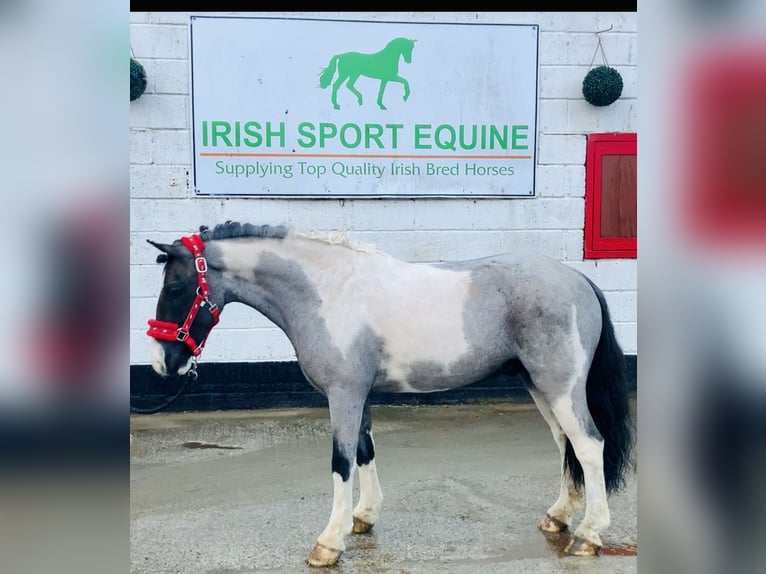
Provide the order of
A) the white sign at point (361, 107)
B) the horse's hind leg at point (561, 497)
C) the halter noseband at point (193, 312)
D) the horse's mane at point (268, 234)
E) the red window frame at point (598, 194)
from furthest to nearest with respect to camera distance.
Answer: the red window frame at point (598, 194) < the white sign at point (361, 107) < the horse's hind leg at point (561, 497) < the horse's mane at point (268, 234) < the halter noseband at point (193, 312)

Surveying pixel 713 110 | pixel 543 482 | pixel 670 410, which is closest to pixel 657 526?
pixel 670 410

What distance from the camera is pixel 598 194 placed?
5.29 m

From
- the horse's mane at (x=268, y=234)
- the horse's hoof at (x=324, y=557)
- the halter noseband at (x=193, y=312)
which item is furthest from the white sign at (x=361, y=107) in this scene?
the horse's hoof at (x=324, y=557)

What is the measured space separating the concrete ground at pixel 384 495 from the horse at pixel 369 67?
96.6 inches

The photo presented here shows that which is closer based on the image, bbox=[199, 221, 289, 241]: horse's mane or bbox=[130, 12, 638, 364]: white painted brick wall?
bbox=[199, 221, 289, 241]: horse's mane

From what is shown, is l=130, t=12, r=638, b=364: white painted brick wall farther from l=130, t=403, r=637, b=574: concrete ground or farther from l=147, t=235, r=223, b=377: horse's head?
l=147, t=235, r=223, b=377: horse's head

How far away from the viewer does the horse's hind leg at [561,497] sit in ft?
10.1

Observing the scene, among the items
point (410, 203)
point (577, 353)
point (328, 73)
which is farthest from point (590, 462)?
point (328, 73)

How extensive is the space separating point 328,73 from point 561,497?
3406 mm

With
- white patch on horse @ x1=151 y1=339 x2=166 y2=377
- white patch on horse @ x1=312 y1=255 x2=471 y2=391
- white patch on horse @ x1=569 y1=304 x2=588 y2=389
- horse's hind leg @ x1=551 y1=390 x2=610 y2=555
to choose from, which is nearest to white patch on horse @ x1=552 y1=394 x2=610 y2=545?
horse's hind leg @ x1=551 y1=390 x2=610 y2=555

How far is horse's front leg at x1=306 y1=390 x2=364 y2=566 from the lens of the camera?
279 centimetres

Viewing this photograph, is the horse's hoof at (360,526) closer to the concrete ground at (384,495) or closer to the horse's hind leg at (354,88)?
the concrete ground at (384,495)

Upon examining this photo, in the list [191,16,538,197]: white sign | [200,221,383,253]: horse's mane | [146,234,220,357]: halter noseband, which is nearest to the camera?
[146,234,220,357]: halter noseband

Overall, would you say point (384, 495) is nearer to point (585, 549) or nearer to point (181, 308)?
point (585, 549)
